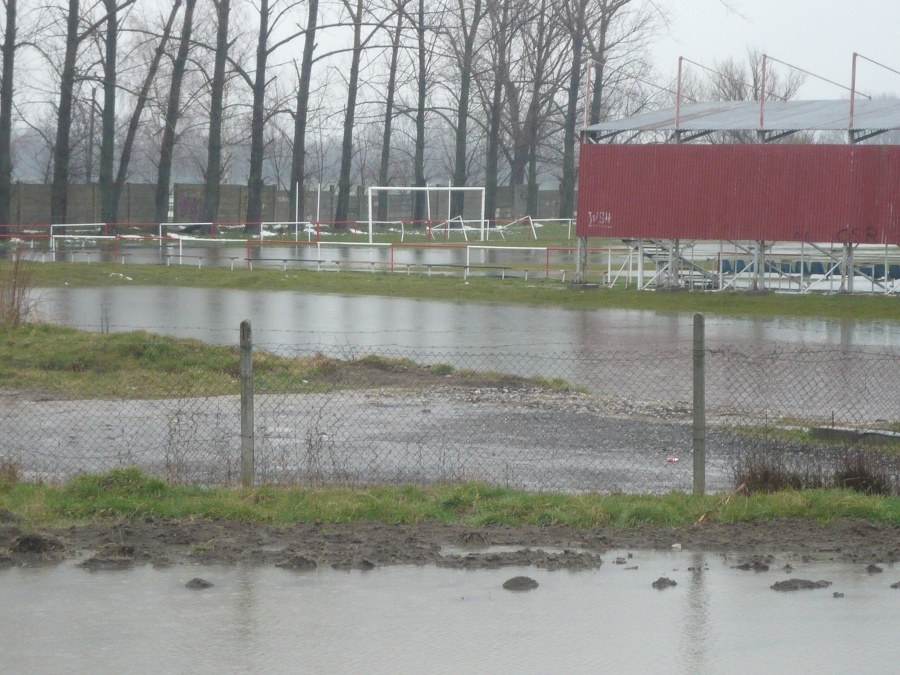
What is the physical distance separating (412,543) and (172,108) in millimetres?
51752

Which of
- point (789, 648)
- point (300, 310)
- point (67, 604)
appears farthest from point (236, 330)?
point (789, 648)

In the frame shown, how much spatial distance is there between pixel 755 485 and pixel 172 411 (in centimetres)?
664

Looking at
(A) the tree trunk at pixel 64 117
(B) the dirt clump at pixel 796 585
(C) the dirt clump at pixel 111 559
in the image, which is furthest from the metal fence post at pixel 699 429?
(A) the tree trunk at pixel 64 117

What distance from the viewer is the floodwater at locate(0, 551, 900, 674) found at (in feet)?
18.0

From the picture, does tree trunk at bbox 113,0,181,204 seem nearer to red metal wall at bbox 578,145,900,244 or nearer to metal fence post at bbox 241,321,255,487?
red metal wall at bbox 578,145,900,244

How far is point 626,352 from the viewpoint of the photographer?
19.0 metres

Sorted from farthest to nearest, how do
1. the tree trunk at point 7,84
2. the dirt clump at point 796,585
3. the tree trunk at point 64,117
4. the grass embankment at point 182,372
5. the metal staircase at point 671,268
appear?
the tree trunk at point 64,117 < the tree trunk at point 7,84 < the metal staircase at point 671,268 < the grass embankment at point 182,372 < the dirt clump at point 796,585

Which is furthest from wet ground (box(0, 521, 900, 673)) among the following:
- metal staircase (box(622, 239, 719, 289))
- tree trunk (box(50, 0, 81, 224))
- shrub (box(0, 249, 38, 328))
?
tree trunk (box(50, 0, 81, 224))

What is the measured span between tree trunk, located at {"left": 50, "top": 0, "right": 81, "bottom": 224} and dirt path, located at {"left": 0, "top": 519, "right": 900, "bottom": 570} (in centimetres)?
4656

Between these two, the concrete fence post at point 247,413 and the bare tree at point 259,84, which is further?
the bare tree at point 259,84

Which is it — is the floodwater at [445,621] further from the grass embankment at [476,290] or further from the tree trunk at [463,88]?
the tree trunk at [463,88]

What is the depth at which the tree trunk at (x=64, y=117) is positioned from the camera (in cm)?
5050

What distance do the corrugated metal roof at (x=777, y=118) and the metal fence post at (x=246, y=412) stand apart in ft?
86.7

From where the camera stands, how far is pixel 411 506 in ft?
27.1
